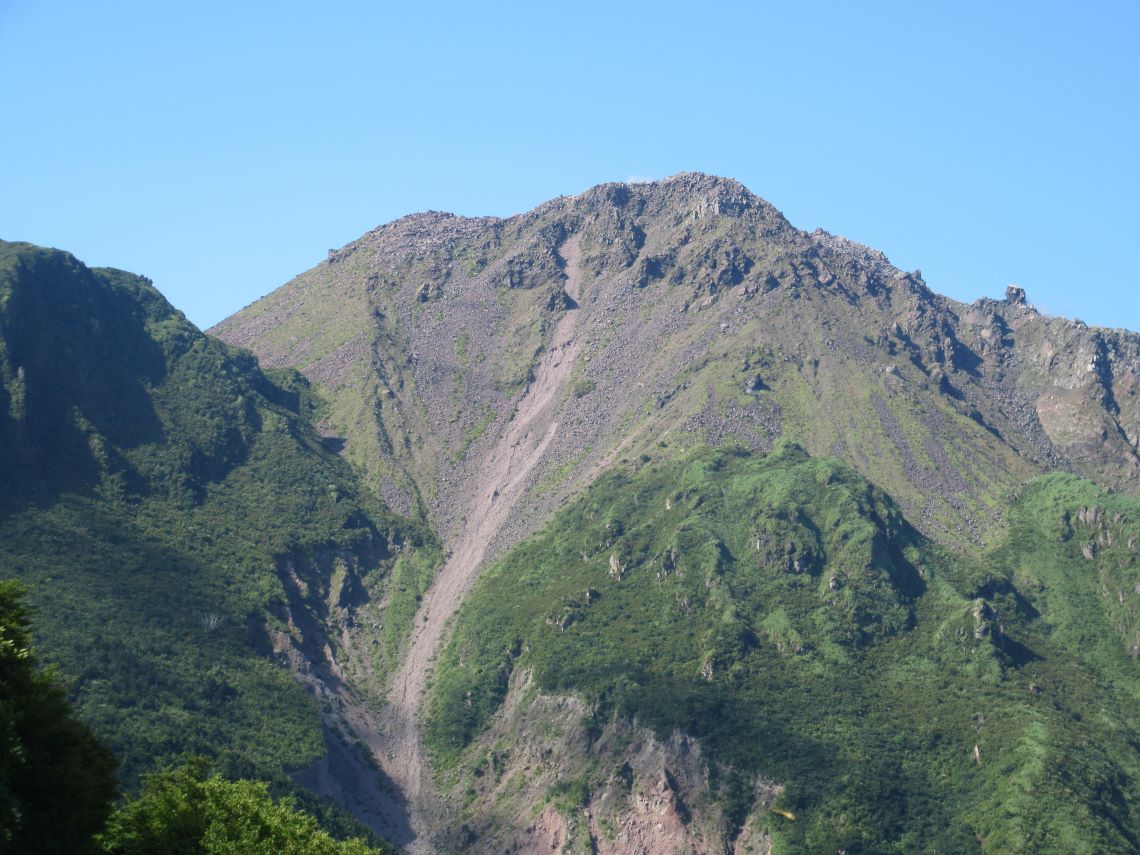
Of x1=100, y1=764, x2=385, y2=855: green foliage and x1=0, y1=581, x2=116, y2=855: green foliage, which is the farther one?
x1=100, y1=764, x2=385, y2=855: green foliage

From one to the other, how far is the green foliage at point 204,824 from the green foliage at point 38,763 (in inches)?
165

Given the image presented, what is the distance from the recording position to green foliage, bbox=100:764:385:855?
80688 mm

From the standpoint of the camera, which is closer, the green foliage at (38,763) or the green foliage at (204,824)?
the green foliage at (38,763)

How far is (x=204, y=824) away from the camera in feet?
283

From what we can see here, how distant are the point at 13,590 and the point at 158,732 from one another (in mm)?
129977

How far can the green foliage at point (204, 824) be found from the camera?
265 ft

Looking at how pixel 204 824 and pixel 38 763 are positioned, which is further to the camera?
pixel 204 824

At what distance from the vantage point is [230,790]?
9500cm

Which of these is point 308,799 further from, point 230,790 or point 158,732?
point 230,790

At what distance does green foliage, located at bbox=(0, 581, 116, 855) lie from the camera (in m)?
67.6

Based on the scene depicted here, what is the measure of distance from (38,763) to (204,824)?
19.1m

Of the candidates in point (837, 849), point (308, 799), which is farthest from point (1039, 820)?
point (308, 799)

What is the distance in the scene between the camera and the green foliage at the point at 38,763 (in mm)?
67562

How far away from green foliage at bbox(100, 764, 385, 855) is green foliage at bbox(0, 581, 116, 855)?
4183 millimetres
